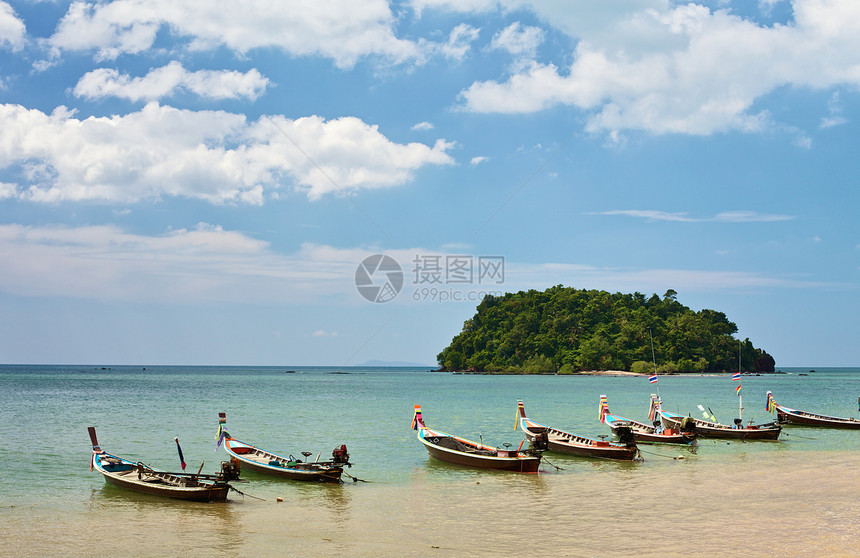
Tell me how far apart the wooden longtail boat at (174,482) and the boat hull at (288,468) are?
2592 mm

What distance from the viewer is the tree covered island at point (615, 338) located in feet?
579

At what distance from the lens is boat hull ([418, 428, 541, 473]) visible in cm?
2745

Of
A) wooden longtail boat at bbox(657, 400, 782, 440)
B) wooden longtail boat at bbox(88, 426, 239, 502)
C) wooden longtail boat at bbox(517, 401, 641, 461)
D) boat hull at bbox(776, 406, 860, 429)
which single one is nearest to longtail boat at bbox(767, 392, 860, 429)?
boat hull at bbox(776, 406, 860, 429)

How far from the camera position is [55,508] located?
21.7 meters

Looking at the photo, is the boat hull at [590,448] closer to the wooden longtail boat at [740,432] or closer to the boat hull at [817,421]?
the wooden longtail boat at [740,432]

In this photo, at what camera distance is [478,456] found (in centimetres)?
2864

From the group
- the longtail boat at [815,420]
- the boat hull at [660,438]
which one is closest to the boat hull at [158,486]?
the boat hull at [660,438]

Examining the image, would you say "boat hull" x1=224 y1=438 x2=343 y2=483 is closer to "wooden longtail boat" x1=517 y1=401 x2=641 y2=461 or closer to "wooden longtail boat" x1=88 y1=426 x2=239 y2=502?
"wooden longtail boat" x1=88 y1=426 x2=239 y2=502

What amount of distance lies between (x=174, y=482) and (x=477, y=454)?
12.1m

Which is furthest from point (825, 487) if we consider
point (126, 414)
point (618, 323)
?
point (618, 323)

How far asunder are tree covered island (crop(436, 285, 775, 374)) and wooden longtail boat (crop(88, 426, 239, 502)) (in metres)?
157

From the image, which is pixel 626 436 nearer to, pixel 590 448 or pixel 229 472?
pixel 590 448

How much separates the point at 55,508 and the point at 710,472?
23.6 m

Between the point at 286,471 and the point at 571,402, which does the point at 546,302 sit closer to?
the point at 571,402
